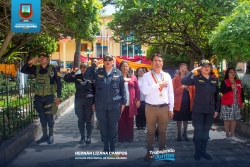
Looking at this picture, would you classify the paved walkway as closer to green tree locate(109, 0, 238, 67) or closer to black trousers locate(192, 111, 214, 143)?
black trousers locate(192, 111, 214, 143)

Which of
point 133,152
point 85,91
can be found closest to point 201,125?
point 133,152

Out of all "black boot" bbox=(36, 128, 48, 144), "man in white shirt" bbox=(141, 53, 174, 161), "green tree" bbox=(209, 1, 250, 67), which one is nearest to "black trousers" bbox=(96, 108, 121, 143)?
"man in white shirt" bbox=(141, 53, 174, 161)

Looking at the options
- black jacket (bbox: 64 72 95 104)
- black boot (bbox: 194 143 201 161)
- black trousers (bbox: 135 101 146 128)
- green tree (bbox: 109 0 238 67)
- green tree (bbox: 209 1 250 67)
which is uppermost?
green tree (bbox: 109 0 238 67)

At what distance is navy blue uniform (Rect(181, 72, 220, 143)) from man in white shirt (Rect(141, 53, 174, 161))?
1.53 feet

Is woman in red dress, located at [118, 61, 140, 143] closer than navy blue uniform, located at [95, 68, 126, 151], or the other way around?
navy blue uniform, located at [95, 68, 126, 151]

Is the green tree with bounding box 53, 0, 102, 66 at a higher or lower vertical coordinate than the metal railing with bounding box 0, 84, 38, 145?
higher

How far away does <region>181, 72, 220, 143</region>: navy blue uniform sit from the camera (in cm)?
518

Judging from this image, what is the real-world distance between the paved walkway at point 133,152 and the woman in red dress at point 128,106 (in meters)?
0.22

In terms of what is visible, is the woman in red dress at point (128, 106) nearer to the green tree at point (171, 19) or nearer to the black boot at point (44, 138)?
the black boot at point (44, 138)

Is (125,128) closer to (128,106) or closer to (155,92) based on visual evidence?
(128,106)

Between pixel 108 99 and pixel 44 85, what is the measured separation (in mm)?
1671

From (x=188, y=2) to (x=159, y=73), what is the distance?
10.4ft

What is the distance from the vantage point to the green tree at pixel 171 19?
7645 millimetres

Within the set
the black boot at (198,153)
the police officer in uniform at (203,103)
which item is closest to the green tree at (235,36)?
the police officer in uniform at (203,103)
